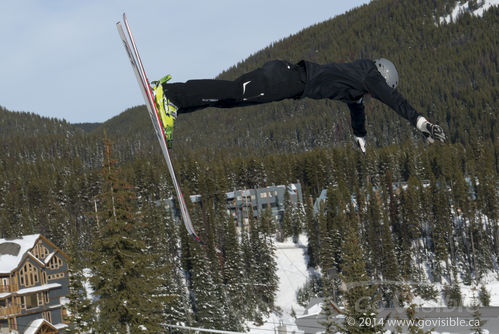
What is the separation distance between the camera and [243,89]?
6.16m

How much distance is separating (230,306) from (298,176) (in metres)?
45.2

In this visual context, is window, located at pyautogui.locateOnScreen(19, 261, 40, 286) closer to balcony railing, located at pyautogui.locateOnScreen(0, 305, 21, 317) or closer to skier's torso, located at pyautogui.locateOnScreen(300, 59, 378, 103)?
balcony railing, located at pyautogui.locateOnScreen(0, 305, 21, 317)

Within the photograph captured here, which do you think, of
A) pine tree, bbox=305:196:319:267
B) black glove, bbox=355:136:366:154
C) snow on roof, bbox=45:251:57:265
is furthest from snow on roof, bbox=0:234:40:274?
pine tree, bbox=305:196:319:267

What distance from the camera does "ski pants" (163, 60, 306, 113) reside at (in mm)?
6082

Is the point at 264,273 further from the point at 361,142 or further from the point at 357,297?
the point at 361,142

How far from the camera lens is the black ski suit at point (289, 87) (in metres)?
6.07

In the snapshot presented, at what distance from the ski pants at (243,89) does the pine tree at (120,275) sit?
1525 cm

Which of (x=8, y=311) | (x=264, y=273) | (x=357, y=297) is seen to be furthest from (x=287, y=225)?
(x=357, y=297)

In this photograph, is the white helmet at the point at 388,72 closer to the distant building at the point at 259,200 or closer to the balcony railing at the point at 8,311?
the balcony railing at the point at 8,311

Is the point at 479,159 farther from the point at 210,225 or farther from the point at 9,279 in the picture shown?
the point at 9,279

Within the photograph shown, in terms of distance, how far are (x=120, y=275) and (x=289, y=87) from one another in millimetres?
16049

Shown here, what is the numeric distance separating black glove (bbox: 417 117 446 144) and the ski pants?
57.7 inches

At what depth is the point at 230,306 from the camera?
50.2 meters

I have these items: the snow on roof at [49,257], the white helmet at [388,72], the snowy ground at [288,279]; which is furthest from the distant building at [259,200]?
the white helmet at [388,72]
